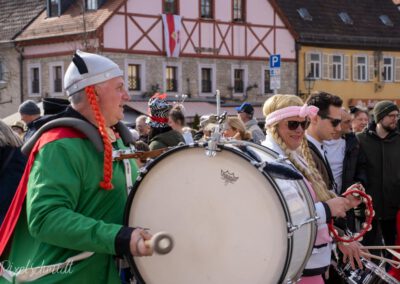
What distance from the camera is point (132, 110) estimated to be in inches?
1059

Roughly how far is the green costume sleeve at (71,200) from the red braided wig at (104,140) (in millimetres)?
39

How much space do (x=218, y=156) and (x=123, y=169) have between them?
50cm

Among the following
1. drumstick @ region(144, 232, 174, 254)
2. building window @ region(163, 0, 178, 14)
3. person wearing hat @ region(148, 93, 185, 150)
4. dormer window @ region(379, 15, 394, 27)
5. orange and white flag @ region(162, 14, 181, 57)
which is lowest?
drumstick @ region(144, 232, 174, 254)

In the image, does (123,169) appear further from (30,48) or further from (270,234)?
(30,48)

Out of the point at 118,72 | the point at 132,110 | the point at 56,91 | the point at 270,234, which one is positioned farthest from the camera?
the point at 56,91

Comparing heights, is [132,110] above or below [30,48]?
below

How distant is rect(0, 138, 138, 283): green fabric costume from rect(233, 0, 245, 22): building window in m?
28.1

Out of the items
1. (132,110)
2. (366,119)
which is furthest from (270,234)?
(132,110)

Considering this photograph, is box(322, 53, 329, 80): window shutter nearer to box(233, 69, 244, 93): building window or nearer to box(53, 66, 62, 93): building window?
box(233, 69, 244, 93): building window

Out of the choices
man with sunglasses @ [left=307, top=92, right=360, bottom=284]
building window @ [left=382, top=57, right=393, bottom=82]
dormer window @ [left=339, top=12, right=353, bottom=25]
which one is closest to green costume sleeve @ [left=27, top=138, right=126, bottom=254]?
man with sunglasses @ [left=307, top=92, right=360, bottom=284]

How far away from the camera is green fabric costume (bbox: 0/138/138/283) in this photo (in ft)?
9.70

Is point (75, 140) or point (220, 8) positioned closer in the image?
point (75, 140)

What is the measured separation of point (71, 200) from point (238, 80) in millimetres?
28735

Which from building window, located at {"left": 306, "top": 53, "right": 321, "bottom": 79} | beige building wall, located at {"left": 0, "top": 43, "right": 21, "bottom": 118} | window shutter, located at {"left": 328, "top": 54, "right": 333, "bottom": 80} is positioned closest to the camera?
beige building wall, located at {"left": 0, "top": 43, "right": 21, "bottom": 118}
